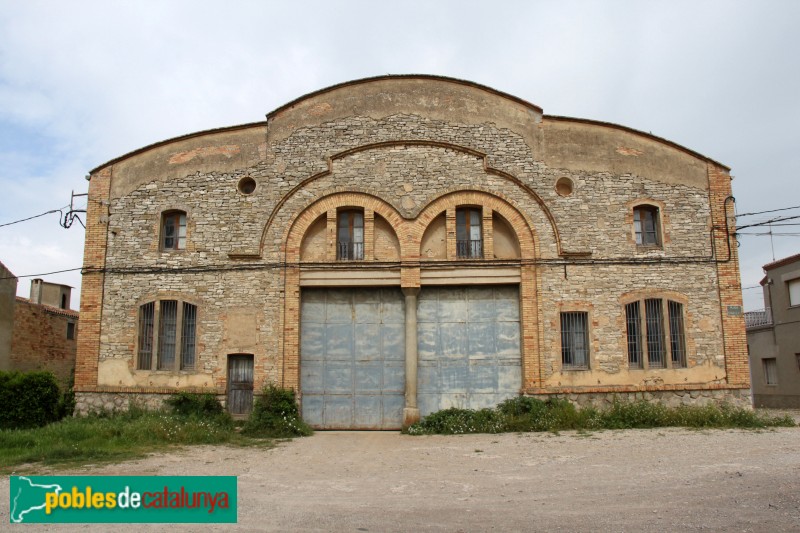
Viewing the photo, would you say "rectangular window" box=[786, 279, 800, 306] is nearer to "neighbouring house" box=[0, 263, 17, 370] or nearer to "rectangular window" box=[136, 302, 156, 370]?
"rectangular window" box=[136, 302, 156, 370]

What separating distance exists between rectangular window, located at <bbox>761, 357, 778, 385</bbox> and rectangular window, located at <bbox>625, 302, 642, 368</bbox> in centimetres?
1290

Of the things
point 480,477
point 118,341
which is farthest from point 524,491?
point 118,341

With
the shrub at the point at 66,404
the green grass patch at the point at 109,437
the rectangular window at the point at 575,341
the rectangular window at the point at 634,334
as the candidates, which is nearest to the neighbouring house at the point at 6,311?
the shrub at the point at 66,404

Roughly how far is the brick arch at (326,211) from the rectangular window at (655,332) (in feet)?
21.6

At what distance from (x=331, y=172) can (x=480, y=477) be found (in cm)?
898

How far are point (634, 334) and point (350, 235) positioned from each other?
7.72m

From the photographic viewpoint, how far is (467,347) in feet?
48.5

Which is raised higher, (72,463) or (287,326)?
(287,326)

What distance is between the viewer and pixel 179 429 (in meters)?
12.9

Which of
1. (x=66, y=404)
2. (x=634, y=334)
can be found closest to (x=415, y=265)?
(x=634, y=334)

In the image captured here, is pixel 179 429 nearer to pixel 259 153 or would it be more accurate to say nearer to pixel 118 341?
pixel 118 341

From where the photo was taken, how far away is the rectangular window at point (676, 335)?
14.6m

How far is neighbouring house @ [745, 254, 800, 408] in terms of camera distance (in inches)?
878

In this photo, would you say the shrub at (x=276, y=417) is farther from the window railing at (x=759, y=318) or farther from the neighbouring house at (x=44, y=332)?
the window railing at (x=759, y=318)
